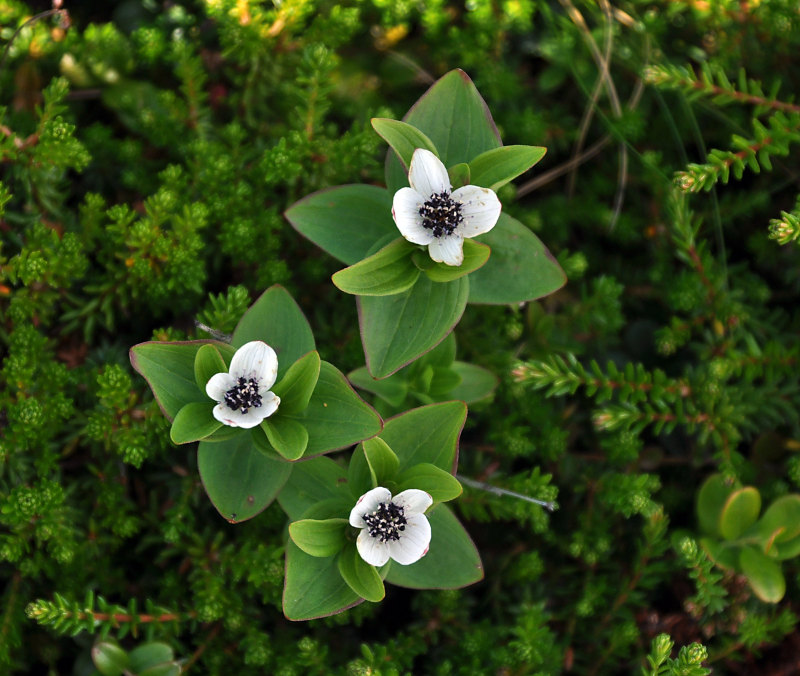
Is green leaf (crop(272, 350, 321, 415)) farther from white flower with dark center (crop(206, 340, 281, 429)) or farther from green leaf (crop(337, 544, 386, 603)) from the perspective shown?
green leaf (crop(337, 544, 386, 603))

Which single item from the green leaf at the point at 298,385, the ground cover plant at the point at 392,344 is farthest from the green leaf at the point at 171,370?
the green leaf at the point at 298,385

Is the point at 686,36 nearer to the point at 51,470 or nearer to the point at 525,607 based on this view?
the point at 525,607

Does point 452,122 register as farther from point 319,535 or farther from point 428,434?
point 319,535

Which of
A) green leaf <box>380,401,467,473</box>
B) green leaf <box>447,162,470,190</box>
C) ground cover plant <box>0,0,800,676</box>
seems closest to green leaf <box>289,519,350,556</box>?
ground cover plant <box>0,0,800,676</box>

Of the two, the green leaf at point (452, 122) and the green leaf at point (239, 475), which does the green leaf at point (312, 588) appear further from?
the green leaf at point (452, 122)

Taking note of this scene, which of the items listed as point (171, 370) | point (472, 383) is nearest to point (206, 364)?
point (171, 370)

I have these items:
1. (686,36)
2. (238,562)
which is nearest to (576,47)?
(686,36)

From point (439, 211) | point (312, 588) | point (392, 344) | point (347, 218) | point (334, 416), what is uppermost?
point (439, 211)
